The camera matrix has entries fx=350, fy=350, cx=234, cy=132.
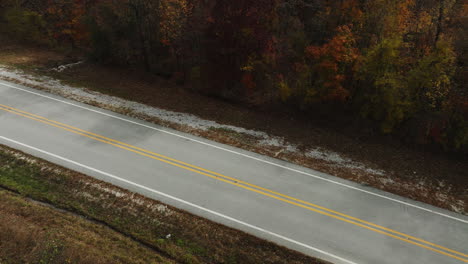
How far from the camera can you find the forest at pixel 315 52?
19750mm

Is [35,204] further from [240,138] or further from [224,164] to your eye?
[240,138]

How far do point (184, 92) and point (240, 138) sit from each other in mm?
7687

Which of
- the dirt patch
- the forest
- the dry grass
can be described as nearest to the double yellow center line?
the dirt patch

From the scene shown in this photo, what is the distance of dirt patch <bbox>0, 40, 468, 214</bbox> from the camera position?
54.9 ft

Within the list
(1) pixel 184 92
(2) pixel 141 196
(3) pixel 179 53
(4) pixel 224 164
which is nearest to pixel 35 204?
(2) pixel 141 196

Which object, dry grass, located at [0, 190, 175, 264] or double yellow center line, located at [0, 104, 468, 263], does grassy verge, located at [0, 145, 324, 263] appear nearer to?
dry grass, located at [0, 190, 175, 264]

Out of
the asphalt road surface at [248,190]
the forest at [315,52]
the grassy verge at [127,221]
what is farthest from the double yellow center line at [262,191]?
the forest at [315,52]

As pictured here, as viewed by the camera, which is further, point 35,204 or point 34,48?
point 34,48

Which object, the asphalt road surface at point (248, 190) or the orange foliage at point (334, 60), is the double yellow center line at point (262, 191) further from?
the orange foliage at point (334, 60)

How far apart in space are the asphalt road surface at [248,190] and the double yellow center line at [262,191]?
0.04 metres

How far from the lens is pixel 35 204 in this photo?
1401 centimetres

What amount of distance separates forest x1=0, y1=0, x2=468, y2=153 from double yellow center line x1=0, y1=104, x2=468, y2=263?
28.5 feet

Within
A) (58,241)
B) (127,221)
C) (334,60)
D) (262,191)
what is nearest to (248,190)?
(262,191)

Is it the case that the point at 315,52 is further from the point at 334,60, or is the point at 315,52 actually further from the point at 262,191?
the point at 262,191
